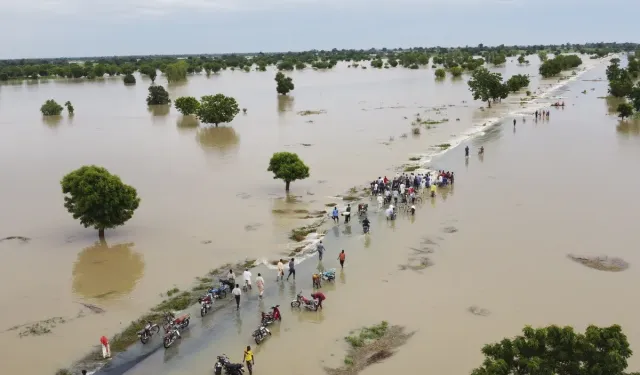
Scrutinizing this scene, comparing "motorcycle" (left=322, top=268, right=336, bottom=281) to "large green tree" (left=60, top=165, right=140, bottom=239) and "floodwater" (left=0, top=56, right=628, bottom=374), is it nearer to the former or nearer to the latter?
"floodwater" (left=0, top=56, right=628, bottom=374)

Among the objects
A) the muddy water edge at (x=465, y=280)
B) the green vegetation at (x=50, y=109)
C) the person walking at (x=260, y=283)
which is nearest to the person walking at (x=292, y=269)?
the muddy water edge at (x=465, y=280)

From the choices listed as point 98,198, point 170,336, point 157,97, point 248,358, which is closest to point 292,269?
point 170,336

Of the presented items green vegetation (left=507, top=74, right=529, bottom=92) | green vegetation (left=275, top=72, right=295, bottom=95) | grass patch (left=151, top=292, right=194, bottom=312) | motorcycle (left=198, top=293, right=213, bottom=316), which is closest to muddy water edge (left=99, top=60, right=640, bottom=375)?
motorcycle (left=198, top=293, right=213, bottom=316)

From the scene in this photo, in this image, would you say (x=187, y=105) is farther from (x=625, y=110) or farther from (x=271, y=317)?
(x=271, y=317)

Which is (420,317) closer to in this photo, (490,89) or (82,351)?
(82,351)

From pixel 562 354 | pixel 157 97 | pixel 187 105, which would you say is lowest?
pixel 562 354

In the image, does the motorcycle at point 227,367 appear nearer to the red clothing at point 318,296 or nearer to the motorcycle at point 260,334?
the motorcycle at point 260,334
